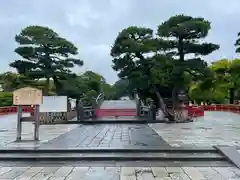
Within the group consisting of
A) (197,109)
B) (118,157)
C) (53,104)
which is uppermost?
(53,104)

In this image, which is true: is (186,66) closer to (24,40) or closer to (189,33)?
(189,33)

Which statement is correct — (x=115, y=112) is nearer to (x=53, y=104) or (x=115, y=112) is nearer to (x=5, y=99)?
(x=53, y=104)

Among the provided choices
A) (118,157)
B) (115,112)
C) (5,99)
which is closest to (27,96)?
(118,157)

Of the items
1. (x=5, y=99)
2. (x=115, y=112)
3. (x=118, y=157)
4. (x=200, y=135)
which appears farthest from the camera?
(x=5, y=99)

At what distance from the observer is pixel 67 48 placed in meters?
26.2

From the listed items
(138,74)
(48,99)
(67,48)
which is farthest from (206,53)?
(67,48)

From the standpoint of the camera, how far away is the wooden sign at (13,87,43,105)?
999 cm

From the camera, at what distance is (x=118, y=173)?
6449mm

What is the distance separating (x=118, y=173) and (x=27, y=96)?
15.4 ft

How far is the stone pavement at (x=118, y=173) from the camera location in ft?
20.0

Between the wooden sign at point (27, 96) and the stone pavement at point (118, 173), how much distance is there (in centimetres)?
330

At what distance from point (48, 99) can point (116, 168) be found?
1150 cm

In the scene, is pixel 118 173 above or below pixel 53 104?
below

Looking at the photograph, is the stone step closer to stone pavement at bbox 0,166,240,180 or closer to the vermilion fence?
stone pavement at bbox 0,166,240,180
